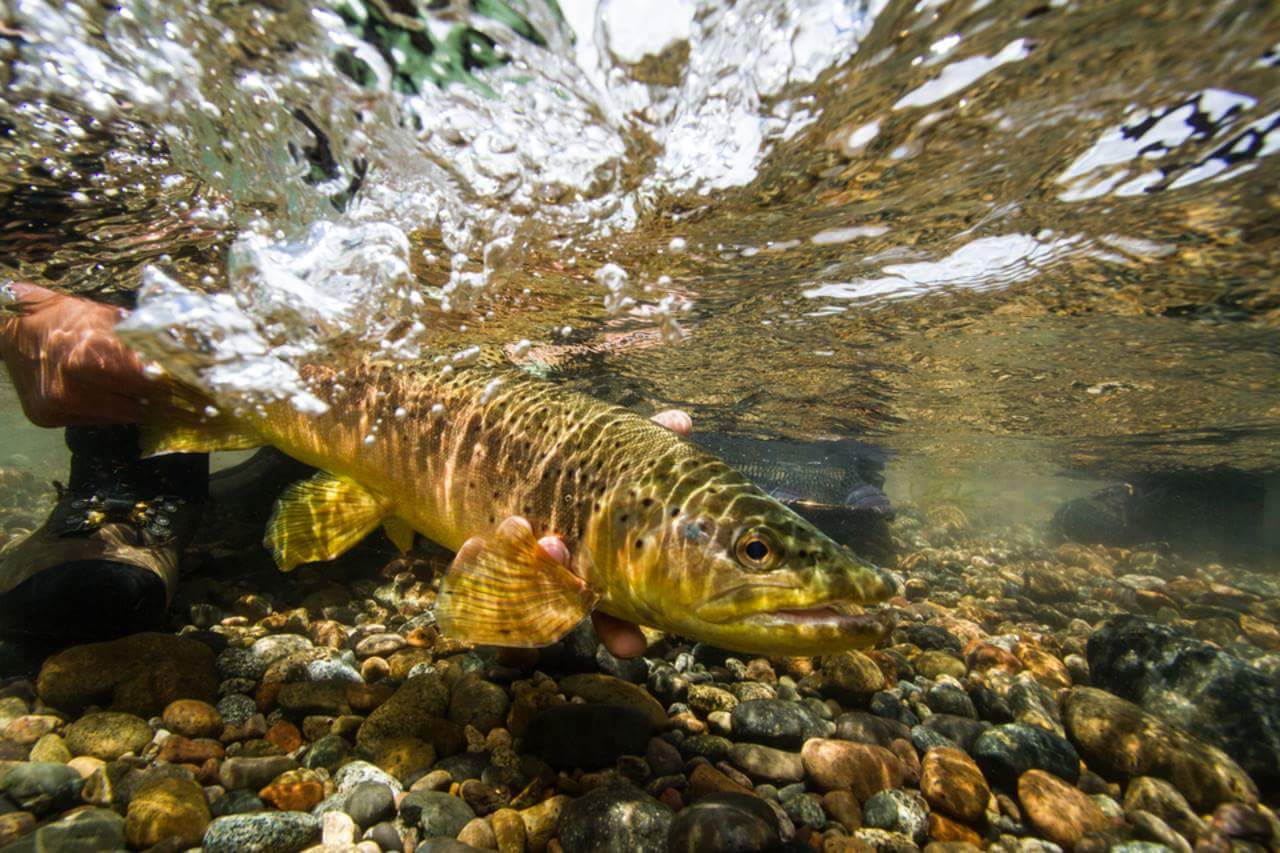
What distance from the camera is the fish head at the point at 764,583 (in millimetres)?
2201

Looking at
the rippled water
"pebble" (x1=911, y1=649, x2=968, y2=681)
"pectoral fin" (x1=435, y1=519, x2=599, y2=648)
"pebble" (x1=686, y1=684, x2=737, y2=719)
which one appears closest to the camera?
"pectoral fin" (x1=435, y1=519, x2=599, y2=648)

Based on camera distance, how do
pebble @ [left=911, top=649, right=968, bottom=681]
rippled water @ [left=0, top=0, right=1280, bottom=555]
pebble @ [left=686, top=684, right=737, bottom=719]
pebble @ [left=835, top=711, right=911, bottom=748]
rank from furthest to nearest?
pebble @ [left=911, top=649, right=968, bottom=681] < pebble @ [left=686, top=684, right=737, bottom=719] < pebble @ [left=835, top=711, right=911, bottom=748] < rippled water @ [left=0, top=0, right=1280, bottom=555]

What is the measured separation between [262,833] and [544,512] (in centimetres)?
193

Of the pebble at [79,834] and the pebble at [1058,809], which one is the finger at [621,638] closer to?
the pebble at [79,834]

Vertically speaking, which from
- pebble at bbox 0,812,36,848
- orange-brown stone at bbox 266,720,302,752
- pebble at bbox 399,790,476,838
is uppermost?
pebble at bbox 399,790,476,838

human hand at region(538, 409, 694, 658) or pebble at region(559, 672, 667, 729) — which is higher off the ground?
human hand at region(538, 409, 694, 658)

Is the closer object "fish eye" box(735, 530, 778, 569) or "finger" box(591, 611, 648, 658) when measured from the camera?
"fish eye" box(735, 530, 778, 569)

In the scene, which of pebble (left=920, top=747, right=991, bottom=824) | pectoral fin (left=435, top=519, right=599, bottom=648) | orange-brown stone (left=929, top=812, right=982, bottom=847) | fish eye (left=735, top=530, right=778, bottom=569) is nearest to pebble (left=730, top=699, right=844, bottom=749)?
pebble (left=920, top=747, right=991, bottom=824)

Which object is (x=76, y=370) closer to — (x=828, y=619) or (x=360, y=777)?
(x=360, y=777)

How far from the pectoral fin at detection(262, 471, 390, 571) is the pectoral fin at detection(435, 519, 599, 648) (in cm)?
169

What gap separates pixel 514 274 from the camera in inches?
247

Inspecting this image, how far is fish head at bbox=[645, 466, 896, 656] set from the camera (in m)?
2.20

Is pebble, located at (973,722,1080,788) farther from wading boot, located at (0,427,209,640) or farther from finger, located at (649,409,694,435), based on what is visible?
wading boot, located at (0,427,209,640)

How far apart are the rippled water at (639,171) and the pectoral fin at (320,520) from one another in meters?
1.50
